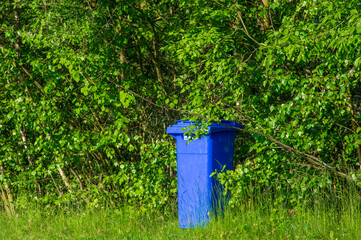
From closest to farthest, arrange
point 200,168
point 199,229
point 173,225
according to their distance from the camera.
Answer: point 199,229 → point 200,168 → point 173,225

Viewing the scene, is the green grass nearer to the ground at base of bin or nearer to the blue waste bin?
the ground at base of bin

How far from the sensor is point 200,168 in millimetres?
4707

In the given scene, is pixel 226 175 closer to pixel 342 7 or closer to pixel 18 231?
pixel 342 7

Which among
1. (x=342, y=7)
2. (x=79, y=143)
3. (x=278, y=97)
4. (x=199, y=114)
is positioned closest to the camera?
(x=342, y=7)

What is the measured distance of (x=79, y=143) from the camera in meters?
5.62

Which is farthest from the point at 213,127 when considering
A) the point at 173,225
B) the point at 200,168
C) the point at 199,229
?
the point at 173,225

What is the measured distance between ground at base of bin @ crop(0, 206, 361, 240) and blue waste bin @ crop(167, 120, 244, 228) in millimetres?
198

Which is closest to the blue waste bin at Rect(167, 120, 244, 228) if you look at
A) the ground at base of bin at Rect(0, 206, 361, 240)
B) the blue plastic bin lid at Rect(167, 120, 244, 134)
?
the blue plastic bin lid at Rect(167, 120, 244, 134)

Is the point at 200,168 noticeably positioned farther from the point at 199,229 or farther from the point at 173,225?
the point at 173,225

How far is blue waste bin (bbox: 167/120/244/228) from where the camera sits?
4.67m

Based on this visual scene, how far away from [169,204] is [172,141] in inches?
33.6

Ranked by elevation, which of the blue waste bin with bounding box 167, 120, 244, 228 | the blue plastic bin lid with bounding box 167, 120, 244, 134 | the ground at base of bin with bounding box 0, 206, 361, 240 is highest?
the blue plastic bin lid with bounding box 167, 120, 244, 134

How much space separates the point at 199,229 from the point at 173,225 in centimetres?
52

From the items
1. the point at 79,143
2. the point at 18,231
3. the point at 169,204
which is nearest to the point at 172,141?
the point at 169,204
